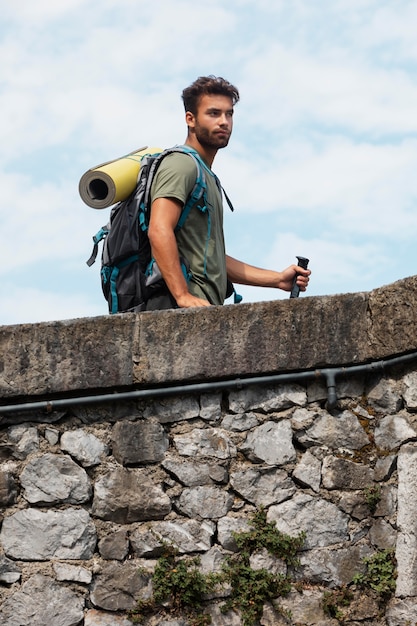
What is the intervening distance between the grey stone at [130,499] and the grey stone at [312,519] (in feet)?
1.50

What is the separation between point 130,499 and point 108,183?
144 cm

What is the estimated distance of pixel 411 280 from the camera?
4.53 m

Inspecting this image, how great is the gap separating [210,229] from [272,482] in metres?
1.21

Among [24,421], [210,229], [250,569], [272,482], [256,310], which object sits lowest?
[250,569]

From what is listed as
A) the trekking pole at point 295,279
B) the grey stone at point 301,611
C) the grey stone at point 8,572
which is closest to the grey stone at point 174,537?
the grey stone at point 301,611

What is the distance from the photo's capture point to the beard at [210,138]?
207 inches

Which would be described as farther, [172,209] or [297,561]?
[172,209]

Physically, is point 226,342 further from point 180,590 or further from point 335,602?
point 335,602

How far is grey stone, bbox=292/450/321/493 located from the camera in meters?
4.58

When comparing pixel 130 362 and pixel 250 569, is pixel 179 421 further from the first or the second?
pixel 250 569

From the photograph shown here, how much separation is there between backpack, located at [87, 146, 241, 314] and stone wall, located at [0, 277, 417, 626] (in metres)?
0.37

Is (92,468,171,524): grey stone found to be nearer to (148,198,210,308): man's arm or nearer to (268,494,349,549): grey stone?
(268,494,349,549): grey stone

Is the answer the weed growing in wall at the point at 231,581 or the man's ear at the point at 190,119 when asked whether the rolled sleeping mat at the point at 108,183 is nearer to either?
the man's ear at the point at 190,119

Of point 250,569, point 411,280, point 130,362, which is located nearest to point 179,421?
point 130,362
